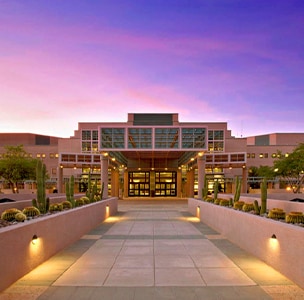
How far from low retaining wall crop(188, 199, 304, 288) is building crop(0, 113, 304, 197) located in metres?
21.5

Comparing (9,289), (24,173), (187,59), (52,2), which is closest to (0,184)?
(24,173)

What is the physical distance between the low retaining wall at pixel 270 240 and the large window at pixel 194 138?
22.3 metres

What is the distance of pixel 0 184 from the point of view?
6600 centimetres

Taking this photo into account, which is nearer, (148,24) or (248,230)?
(248,230)

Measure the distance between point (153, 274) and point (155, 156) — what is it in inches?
1669

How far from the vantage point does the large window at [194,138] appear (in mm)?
35869

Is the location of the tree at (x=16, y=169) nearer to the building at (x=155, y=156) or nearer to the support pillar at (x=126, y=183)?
the building at (x=155, y=156)

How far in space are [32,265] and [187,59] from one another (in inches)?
1016

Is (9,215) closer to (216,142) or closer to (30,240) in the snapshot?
(30,240)

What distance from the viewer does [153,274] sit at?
7715 mm

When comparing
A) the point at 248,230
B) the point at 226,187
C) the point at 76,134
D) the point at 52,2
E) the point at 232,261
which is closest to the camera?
the point at 232,261

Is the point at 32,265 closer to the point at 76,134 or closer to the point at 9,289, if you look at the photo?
the point at 9,289

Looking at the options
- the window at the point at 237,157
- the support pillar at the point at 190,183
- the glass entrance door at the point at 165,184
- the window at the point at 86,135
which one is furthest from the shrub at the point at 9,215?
the glass entrance door at the point at 165,184

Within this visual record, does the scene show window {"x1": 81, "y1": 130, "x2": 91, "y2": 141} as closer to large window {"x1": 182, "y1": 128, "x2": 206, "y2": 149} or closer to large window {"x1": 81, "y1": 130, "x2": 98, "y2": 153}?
large window {"x1": 81, "y1": 130, "x2": 98, "y2": 153}
